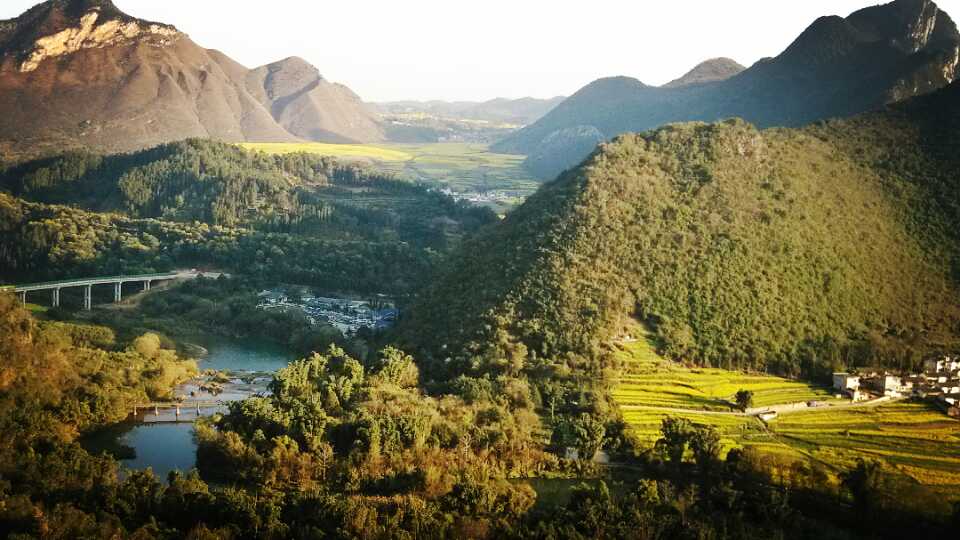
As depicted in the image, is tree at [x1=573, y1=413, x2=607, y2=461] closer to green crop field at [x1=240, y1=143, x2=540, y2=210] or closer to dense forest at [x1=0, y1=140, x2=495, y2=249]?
dense forest at [x1=0, y1=140, x2=495, y2=249]

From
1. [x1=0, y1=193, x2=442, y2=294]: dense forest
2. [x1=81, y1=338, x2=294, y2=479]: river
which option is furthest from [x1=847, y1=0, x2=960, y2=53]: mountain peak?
[x1=81, y1=338, x2=294, y2=479]: river

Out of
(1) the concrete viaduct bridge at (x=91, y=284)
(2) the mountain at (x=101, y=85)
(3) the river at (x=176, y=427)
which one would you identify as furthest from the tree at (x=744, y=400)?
(2) the mountain at (x=101, y=85)

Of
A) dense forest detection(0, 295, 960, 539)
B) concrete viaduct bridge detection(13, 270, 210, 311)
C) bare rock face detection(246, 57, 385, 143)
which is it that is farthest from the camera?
bare rock face detection(246, 57, 385, 143)

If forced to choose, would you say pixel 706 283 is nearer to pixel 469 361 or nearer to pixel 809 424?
pixel 809 424

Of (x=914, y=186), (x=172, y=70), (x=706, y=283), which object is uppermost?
(x=172, y=70)

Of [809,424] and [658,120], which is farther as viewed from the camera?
[658,120]

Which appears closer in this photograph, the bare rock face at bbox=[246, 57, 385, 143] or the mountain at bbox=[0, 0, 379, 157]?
the mountain at bbox=[0, 0, 379, 157]

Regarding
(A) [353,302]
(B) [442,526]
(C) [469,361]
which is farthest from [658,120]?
(B) [442,526]
